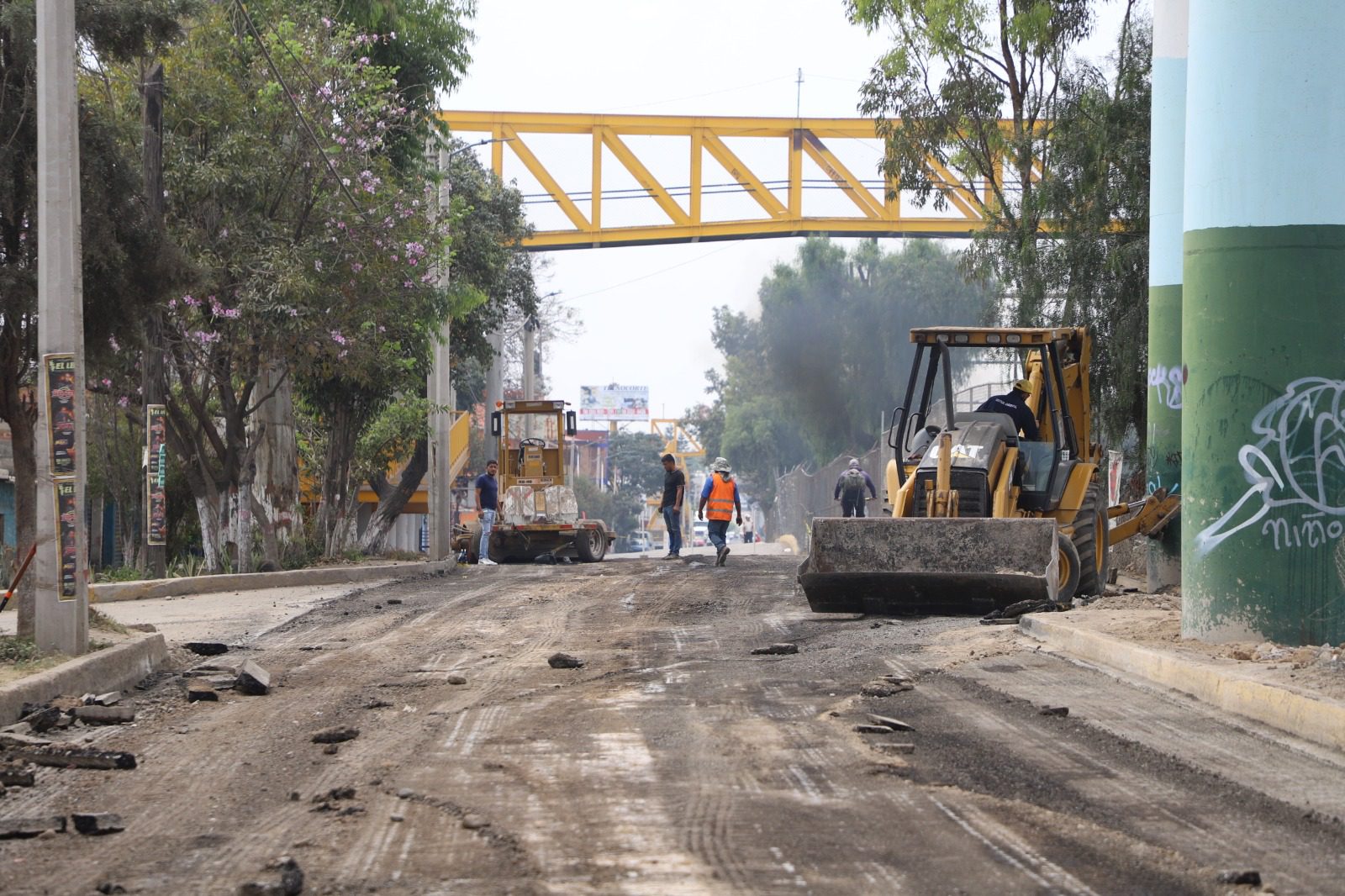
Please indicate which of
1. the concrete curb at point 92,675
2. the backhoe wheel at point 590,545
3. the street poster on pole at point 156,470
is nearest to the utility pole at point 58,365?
the concrete curb at point 92,675

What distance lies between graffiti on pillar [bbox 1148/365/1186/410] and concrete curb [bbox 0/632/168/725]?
1060cm

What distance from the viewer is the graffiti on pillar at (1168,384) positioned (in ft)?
55.2

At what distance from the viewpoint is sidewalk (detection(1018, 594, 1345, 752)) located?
25.8ft

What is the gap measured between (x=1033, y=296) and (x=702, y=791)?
19.3m

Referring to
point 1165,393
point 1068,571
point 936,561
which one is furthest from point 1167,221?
point 936,561

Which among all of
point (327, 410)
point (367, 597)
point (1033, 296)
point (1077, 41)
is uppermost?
point (1077, 41)

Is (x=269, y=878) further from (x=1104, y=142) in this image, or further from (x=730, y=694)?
(x=1104, y=142)

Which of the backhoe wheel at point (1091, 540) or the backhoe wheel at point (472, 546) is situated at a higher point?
the backhoe wheel at point (1091, 540)

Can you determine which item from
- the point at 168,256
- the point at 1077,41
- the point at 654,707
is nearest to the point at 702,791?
the point at 654,707

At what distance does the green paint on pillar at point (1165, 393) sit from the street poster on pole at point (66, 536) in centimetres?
1123

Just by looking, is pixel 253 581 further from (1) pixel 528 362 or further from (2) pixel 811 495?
(2) pixel 811 495

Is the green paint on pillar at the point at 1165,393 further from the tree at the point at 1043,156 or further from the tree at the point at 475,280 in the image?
the tree at the point at 475,280

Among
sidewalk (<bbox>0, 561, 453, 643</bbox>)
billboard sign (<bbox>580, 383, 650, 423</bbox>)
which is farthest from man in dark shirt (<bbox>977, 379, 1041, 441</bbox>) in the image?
billboard sign (<bbox>580, 383, 650, 423</bbox>)

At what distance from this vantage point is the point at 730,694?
9211mm
